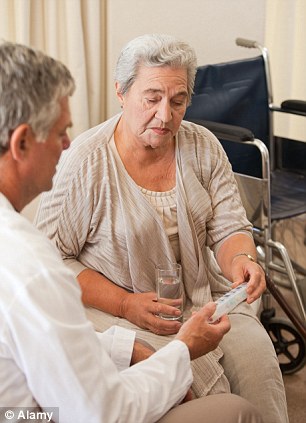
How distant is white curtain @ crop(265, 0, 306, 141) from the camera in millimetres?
3580

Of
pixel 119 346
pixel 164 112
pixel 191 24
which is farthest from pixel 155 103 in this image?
pixel 191 24

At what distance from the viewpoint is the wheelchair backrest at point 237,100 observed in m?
2.93

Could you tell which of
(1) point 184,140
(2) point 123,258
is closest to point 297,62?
(1) point 184,140

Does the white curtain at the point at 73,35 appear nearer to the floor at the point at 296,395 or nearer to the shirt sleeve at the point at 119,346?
the floor at the point at 296,395

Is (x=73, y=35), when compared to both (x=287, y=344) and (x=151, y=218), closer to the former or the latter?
→ (x=151, y=218)

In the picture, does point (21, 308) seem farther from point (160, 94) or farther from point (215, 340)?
point (160, 94)

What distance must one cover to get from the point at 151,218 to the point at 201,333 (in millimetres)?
534

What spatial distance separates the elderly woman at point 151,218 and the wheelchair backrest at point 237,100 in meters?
1.01

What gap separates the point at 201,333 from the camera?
1.35m

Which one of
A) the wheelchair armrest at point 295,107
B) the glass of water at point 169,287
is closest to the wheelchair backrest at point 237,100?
the wheelchair armrest at point 295,107

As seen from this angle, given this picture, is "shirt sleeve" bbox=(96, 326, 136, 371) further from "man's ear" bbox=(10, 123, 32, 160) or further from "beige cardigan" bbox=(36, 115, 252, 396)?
"man's ear" bbox=(10, 123, 32, 160)

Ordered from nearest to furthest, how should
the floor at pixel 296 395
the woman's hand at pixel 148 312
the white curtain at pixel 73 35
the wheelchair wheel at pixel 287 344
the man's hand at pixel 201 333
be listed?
the man's hand at pixel 201 333 → the woman's hand at pixel 148 312 → the floor at pixel 296 395 → the wheelchair wheel at pixel 287 344 → the white curtain at pixel 73 35

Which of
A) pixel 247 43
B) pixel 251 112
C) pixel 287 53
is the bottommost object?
pixel 251 112

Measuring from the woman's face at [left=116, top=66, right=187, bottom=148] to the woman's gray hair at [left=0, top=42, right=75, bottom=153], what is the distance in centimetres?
67
